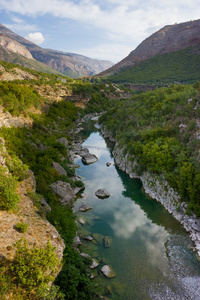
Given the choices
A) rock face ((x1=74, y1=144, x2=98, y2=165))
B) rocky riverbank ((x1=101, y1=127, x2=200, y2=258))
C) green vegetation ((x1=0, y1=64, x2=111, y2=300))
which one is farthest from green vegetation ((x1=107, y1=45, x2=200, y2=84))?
green vegetation ((x1=0, y1=64, x2=111, y2=300))

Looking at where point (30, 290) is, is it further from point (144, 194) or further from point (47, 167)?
point (144, 194)

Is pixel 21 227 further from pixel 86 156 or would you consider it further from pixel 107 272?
pixel 86 156

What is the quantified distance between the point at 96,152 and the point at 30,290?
1790 inches

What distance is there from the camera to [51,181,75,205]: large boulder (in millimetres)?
27173

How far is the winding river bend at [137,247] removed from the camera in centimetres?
1741

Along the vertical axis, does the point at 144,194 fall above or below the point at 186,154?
below

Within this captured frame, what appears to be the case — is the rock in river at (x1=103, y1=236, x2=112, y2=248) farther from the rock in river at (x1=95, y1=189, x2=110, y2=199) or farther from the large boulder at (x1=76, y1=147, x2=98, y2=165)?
the large boulder at (x1=76, y1=147, x2=98, y2=165)

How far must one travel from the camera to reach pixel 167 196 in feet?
96.0

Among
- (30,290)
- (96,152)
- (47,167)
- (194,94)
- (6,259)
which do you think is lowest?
(96,152)

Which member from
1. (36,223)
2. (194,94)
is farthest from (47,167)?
(194,94)

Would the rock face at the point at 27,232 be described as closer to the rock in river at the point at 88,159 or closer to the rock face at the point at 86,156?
the rock in river at the point at 88,159

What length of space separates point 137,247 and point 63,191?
12988 millimetres

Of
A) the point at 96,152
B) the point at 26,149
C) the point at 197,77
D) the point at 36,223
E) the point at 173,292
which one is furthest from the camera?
the point at 197,77

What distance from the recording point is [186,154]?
3059 centimetres
